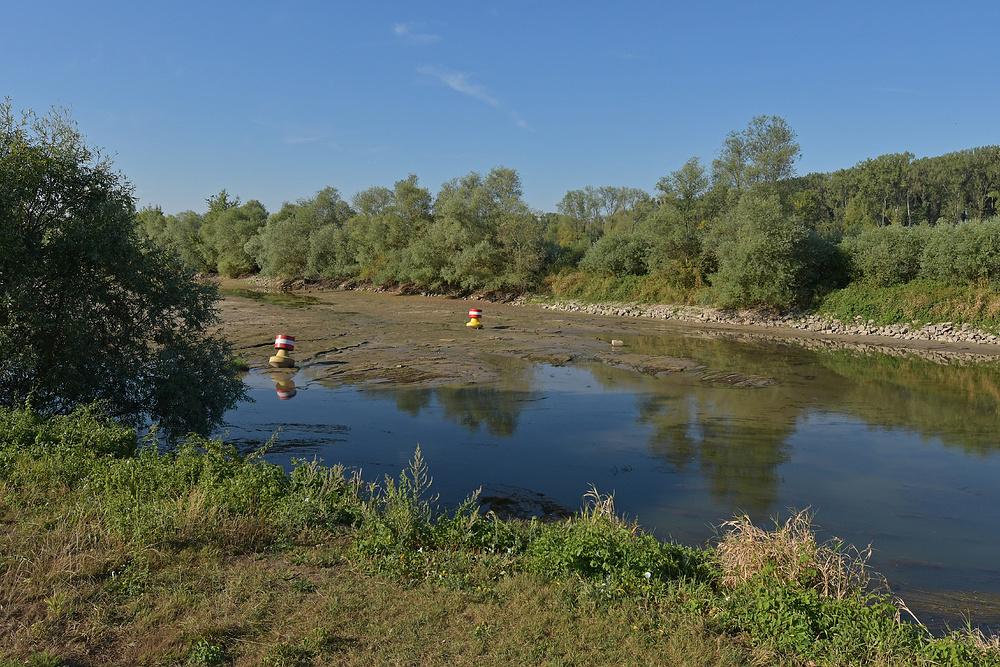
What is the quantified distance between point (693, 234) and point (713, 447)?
30154mm

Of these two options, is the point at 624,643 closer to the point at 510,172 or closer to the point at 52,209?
the point at 52,209

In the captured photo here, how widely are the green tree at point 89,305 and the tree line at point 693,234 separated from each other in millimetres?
1110

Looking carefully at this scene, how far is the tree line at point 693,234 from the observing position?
3288 cm

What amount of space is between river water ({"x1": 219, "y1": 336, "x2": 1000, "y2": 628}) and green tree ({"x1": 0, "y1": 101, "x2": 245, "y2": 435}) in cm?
201

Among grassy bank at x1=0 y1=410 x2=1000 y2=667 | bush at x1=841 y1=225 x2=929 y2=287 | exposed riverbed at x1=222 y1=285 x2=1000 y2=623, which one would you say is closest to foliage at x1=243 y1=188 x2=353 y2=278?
exposed riverbed at x1=222 y1=285 x2=1000 y2=623

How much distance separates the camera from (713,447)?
12.6m

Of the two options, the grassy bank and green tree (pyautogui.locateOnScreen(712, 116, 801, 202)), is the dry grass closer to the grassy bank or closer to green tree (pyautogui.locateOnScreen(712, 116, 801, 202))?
the grassy bank

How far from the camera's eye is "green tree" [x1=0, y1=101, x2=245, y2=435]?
980cm

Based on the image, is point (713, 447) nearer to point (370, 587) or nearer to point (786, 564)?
point (786, 564)

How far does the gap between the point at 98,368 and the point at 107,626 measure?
24.3 feet

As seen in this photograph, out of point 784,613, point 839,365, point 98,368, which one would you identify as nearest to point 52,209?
point 98,368

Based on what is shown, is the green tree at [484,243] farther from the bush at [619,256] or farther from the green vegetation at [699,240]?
the bush at [619,256]

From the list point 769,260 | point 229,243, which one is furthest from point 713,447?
point 229,243

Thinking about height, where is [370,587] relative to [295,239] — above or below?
below
